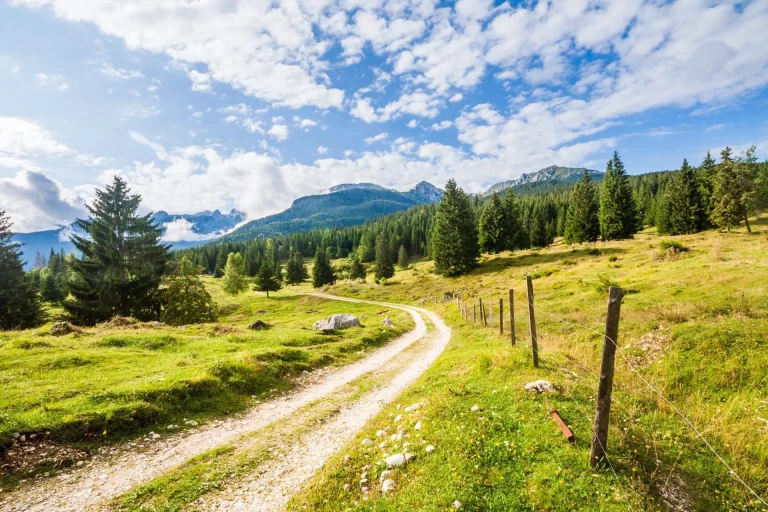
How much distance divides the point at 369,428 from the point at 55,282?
127 meters

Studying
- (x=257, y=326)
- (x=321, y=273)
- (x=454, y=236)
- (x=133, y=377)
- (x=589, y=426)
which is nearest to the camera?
(x=589, y=426)

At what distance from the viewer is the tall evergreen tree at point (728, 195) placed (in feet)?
194

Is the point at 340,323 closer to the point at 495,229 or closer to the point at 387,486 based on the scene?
the point at 387,486

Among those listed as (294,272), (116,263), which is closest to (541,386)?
(116,263)

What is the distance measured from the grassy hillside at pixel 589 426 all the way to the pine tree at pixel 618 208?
64088mm

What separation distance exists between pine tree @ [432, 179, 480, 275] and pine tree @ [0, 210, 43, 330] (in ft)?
230

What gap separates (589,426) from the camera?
25.3 feet

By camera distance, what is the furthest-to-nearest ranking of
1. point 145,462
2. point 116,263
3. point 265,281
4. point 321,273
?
point 321,273 → point 265,281 → point 116,263 → point 145,462

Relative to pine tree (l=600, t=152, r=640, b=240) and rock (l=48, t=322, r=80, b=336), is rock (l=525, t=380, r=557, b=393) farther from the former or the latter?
pine tree (l=600, t=152, r=640, b=240)

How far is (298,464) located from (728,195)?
277ft

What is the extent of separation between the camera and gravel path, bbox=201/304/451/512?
7.04m

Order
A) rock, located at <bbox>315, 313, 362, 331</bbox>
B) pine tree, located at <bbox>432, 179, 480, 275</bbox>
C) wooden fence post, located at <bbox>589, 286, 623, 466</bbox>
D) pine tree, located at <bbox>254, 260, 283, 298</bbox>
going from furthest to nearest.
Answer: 1. pine tree, located at <bbox>254, 260, 283, 298</bbox>
2. pine tree, located at <bbox>432, 179, 480, 275</bbox>
3. rock, located at <bbox>315, 313, 362, 331</bbox>
4. wooden fence post, located at <bbox>589, 286, 623, 466</bbox>

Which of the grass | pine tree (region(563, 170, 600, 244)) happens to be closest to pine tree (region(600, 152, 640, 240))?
pine tree (region(563, 170, 600, 244))

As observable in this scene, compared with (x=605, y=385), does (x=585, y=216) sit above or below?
above
